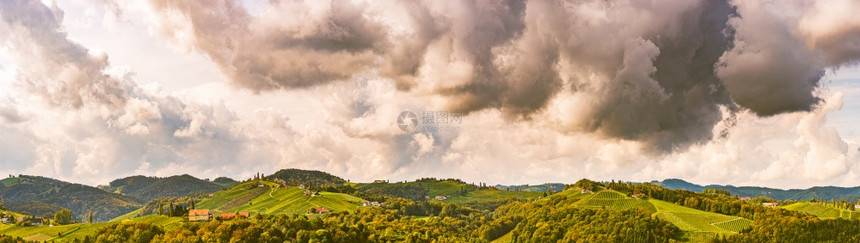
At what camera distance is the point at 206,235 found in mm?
159875

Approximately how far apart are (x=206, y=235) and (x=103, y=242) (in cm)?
3430

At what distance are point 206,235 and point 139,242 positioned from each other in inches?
851

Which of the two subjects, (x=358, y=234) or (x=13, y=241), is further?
(x=358, y=234)

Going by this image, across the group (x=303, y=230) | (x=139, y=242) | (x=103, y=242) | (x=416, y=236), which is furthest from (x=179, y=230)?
(x=416, y=236)

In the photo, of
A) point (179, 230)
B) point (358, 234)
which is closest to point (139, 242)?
point (179, 230)

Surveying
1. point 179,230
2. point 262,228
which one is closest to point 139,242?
point 179,230

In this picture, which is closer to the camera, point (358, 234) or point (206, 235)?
point (206, 235)

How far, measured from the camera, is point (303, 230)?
173375 mm

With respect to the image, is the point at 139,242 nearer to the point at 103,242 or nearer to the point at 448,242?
the point at 103,242

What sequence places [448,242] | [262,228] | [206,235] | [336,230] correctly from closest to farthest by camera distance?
[206,235], [262,228], [336,230], [448,242]

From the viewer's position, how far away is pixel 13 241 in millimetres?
174375

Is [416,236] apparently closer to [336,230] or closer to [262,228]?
[336,230]

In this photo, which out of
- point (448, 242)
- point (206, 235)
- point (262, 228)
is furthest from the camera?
point (448, 242)

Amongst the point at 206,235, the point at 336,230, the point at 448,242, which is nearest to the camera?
the point at 206,235
